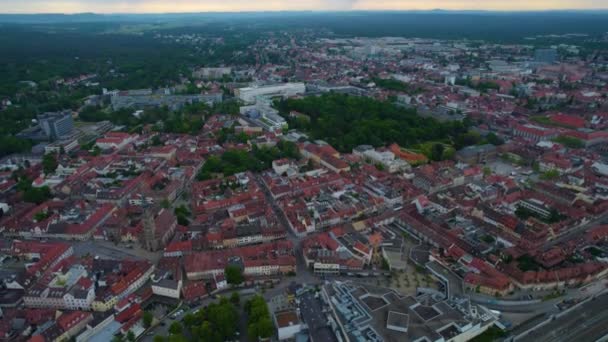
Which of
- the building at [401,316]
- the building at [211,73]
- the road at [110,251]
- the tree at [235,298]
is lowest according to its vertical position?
the road at [110,251]

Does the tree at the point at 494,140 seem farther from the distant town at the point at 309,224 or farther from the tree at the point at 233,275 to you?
the tree at the point at 233,275

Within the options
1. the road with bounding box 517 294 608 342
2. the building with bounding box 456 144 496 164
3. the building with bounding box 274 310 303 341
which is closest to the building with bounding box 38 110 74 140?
the building with bounding box 274 310 303 341

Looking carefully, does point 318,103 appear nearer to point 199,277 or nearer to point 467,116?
point 467,116

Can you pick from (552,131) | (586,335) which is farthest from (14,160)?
(552,131)

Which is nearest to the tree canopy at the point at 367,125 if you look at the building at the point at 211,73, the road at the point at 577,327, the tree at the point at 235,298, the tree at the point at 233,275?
the tree at the point at 233,275

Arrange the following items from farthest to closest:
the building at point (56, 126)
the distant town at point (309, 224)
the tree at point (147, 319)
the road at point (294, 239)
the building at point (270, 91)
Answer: the building at point (270, 91)
the building at point (56, 126)
the road at point (294, 239)
the distant town at point (309, 224)
the tree at point (147, 319)

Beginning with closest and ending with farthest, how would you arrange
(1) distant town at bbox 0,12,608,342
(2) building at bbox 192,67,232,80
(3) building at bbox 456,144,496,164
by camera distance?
(1) distant town at bbox 0,12,608,342 → (3) building at bbox 456,144,496,164 → (2) building at bbox 192,67,232,80

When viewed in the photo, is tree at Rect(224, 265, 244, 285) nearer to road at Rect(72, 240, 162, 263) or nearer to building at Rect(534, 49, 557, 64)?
road at Rect(72, 240, 162, 263)
